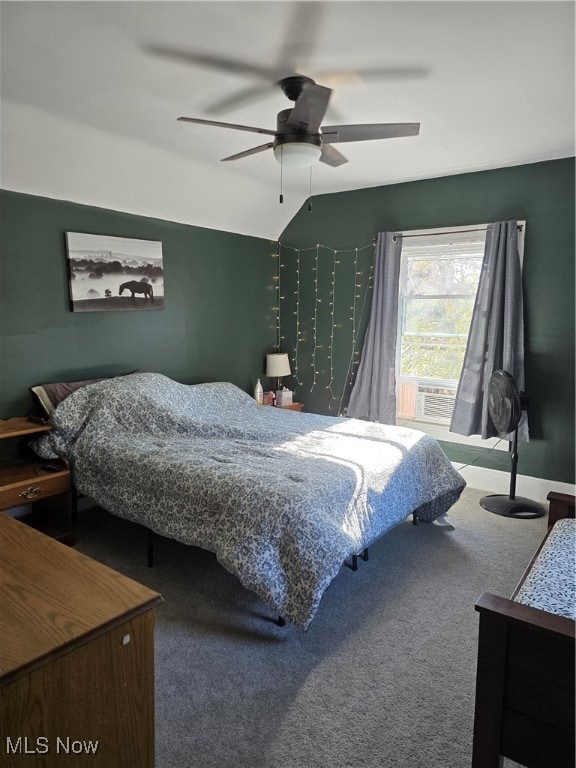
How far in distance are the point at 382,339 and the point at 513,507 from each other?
1754mm

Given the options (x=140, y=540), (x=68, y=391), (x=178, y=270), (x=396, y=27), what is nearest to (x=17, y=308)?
(x=68, y=391)

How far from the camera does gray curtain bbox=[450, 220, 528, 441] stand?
388 centimetres

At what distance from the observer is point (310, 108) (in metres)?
2.30

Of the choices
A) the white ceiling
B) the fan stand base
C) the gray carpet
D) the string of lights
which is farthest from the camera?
the string of lights

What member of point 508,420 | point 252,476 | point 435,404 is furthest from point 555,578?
point 435,404

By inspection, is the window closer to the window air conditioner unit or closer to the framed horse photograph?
the window air conditioner unit

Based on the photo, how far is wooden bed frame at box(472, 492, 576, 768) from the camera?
1.33m

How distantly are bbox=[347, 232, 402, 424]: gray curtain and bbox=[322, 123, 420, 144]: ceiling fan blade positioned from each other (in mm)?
2064

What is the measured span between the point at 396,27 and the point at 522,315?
2.47m

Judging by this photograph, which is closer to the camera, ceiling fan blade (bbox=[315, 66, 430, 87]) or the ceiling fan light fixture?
ceiling fan blade (bbox=[315, 66, 430, 87])

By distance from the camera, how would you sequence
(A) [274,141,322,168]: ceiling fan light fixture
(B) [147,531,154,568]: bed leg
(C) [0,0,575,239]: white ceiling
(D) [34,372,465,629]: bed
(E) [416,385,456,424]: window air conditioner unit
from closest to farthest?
(C) [0,0,575,239]: white ceiling
(D) [34,372,465,629]: bed
(A) [274,141,322,168]: ceiling fan light fixture
(B) [147,531,154,568]: bed leg
(E) [416,385,456,424]: window air conditioner unit

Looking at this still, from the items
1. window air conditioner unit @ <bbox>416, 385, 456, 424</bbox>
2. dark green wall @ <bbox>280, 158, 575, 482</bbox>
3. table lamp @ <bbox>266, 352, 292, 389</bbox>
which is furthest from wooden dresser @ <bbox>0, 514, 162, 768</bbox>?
table lamp @ <bbox>266, 352, 292, 389</bbox>

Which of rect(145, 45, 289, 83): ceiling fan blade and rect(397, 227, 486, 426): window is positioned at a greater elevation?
rect(145, 45, 289, 83): ceiling fan blade

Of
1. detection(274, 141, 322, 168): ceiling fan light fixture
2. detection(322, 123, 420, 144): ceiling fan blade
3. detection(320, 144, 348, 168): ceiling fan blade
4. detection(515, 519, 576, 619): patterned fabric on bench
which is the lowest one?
detection(515, 519, 576, 619): patterned fabric on bench
